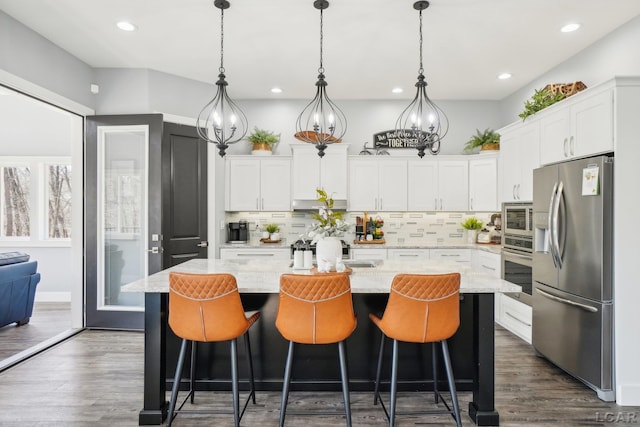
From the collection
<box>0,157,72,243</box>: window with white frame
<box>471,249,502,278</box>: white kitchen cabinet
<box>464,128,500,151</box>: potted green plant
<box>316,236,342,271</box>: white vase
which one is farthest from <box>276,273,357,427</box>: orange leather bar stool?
<box>0,157,72,243</box>: window with white frame

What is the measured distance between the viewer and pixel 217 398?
2570 mm

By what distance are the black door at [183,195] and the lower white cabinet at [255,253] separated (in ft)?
1.32

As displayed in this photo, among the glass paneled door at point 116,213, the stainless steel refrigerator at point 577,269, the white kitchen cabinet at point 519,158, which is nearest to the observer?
the stainless steel refrigerator at point 577,269

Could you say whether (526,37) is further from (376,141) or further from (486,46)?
(376,141)

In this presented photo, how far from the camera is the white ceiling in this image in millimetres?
2869

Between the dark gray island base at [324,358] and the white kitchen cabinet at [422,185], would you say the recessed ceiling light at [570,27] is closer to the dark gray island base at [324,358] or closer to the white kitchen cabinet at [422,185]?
the white kitchen cabinet at [422,185]

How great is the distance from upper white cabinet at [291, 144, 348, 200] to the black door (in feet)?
4.10

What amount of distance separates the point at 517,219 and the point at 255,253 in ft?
10.3

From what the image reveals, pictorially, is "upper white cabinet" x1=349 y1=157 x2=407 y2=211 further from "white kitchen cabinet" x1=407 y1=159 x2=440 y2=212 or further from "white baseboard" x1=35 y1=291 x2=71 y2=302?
"white baseboard" x1=35 y1=291 x2=71 y2=302

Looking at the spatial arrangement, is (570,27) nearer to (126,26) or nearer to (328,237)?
(328,237)

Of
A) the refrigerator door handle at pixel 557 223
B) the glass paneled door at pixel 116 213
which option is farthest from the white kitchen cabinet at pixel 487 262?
the glass paneled door at pixel 116 213

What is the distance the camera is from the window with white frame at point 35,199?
5418 millimetres

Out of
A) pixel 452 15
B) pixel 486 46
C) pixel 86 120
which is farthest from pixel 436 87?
pixel 86 120

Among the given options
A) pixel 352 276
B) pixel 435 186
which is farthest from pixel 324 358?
pixel 435 186
